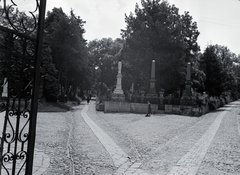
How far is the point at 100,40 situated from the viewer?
5469 centimetres

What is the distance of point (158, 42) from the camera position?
29750 millimetres

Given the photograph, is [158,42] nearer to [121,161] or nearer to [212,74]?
[212,74]

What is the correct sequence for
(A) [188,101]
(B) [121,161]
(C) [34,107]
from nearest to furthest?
(C) [34,107], (B) [121,161], (A) [188,101]

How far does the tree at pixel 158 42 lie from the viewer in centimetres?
2927

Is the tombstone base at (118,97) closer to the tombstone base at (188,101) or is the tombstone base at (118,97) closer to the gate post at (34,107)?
the tombstone base at (188,101)

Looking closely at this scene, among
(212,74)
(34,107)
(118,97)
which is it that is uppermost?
(212,74)

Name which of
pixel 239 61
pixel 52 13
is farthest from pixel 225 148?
pixel 239 61

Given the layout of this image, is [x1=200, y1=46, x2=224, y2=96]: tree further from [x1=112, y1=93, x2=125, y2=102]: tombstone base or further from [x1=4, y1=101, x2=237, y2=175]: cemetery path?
[x1=4, y1=101, x2=237, y2=175]: cemetery path

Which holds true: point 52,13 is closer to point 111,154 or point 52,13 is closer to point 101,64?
point 101,64

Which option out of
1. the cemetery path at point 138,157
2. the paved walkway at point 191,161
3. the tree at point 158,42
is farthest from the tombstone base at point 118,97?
the paved walkway at point 191,161

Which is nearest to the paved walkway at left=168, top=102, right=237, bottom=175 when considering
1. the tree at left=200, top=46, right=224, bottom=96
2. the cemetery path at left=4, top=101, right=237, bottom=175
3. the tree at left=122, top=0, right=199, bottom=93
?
the cemetery path at left=4, top=101, right=237, bottom=175

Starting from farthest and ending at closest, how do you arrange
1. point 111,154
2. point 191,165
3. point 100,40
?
point 100,40, point 111,154, point 191,165

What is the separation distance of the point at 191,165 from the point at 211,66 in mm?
33072

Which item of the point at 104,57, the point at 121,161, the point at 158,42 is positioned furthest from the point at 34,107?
the point at 104,57
